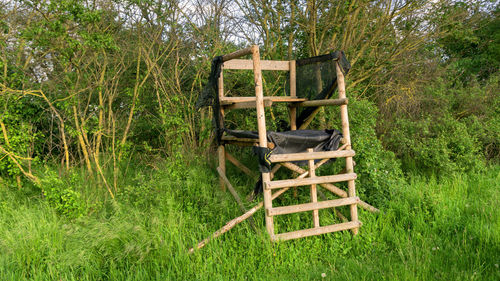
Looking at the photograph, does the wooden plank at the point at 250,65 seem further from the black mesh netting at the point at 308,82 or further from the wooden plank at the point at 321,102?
the wooden plank at the point at 321,102

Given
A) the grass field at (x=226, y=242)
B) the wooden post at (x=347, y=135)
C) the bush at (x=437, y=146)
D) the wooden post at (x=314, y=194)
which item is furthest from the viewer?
the bush at (x=437, y=146)

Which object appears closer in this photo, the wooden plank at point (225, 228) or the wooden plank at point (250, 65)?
the wooden plank at point (225, 228)

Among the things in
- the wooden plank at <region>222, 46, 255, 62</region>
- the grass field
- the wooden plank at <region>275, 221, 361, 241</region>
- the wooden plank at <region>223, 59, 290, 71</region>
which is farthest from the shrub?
the wooden plank at <region>222, 46, 255, 62</region>

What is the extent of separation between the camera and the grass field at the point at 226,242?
10.4 ft

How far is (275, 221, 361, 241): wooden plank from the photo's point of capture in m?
3.59

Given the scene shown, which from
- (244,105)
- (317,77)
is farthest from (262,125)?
(317,77)

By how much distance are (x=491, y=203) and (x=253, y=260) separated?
3.01 m

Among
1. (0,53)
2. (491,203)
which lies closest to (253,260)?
(491,203)

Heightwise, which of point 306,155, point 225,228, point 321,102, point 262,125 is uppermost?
point 321,102

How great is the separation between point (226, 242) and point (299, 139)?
141 centimetres

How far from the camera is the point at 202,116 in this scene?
20.0 ft

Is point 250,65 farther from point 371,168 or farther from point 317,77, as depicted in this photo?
point 371,168

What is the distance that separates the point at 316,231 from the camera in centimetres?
375

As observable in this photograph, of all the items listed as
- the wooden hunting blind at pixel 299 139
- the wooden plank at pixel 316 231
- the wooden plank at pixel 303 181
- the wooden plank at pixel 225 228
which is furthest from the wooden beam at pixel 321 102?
the wooden plank at pixel 225 228
